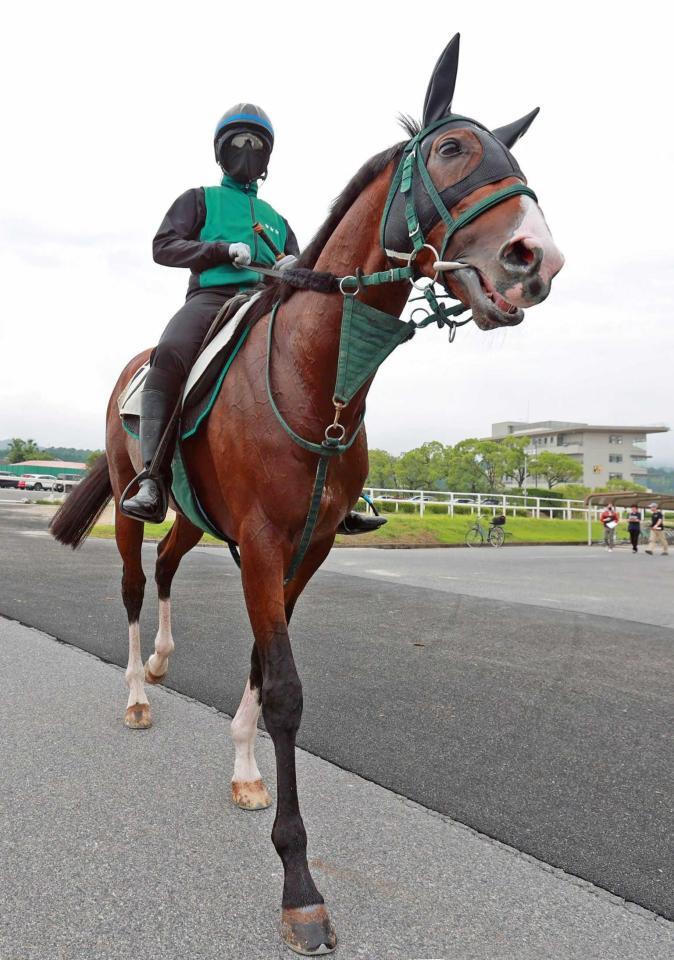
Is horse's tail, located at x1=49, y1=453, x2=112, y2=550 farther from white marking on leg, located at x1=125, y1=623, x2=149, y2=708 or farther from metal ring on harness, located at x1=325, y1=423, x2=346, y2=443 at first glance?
metal ring on harness, located at x1=325, y1=423, x2=346, y2=443

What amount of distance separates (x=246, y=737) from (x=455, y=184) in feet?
7.99

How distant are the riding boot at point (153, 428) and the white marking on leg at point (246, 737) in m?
1.01

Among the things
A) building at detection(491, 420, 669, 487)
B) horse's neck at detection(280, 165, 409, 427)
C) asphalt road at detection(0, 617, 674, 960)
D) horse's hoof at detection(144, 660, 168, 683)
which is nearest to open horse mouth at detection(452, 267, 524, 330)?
horse's neck at detection(280, 165, 409, 427)

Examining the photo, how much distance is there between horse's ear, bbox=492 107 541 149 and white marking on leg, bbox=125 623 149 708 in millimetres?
3337

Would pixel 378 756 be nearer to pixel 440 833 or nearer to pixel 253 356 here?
pixel 440 833

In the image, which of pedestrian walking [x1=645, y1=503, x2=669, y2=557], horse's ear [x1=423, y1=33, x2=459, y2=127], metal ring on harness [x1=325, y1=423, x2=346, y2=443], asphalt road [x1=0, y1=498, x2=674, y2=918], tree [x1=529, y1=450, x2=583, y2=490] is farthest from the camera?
tree [x1=529, y1=450, x2=583, y2=490]

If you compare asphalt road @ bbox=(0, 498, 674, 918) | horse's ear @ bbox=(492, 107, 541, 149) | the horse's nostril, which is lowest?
asphalt road @ bbox=(0, 498, 674, 918)

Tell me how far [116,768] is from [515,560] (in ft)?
49.1

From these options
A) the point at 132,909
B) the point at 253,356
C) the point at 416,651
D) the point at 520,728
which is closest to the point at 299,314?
the point at 253,356

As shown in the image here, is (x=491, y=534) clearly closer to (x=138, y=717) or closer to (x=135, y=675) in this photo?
(x=135, y=675)

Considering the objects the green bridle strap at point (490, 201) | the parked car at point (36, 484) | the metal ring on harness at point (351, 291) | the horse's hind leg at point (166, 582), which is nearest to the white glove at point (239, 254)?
the metal ring on harness at point (351, 291)

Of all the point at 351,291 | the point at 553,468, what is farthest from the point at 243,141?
the point at 553,468

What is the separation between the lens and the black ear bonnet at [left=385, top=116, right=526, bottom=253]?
1.99m

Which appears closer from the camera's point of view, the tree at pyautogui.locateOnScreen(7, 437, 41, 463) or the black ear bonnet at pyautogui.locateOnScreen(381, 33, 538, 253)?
the black ear bonnet at pyautogui.locateOnScreen(381, 33, 538, 253)
